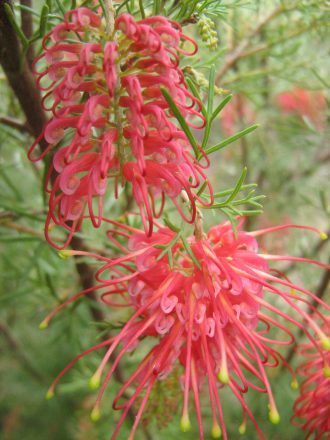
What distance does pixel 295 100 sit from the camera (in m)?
1.11

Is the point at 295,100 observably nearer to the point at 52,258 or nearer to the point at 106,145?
the point at 52,258

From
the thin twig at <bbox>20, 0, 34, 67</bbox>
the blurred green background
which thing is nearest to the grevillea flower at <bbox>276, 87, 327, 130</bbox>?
the blurred green background

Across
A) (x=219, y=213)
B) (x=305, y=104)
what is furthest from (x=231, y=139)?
(x=305, y=104)

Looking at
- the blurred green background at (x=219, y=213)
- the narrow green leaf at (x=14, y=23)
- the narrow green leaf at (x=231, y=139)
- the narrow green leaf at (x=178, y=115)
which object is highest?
the narrow green leaf at (x=14, y=23)

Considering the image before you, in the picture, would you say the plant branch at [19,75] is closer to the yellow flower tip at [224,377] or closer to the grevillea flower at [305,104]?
the yellow flower tip at [224,377]

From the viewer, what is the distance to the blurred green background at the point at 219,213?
60 centimetres

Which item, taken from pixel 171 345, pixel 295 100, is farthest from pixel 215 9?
pixel 295 100

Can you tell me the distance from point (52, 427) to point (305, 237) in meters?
0.63

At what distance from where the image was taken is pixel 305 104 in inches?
43.3

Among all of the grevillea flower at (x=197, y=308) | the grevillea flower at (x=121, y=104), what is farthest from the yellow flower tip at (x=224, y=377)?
the grevillea flower at (x=121, y=104)

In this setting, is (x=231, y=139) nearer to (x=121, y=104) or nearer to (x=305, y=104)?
(x=121, y=104)

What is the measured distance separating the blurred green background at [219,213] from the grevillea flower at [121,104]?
5.5 inches

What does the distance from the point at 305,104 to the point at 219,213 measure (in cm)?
35

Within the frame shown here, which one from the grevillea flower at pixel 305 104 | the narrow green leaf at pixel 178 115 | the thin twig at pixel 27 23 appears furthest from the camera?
the grevillea flower at pixel 305 104
